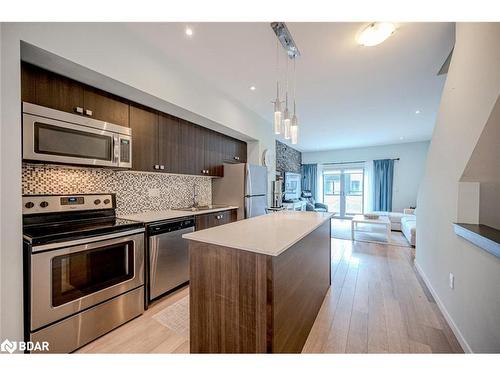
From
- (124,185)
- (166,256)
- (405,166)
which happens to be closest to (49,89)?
(124,185)

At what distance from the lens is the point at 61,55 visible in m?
1.54

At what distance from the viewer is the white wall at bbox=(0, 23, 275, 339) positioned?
129cm

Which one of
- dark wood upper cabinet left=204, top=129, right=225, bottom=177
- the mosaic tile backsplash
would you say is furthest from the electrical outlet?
dark wood upper cabinet left=204, top=129, right=225, bottom=177

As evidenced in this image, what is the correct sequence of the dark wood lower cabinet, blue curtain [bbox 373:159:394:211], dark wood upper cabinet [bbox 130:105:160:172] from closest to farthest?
dark wood upper cabinet [bbox 130:105:160:172] < the dark wood lower cabinet < blue curtain [bbox 373:159:394:211]

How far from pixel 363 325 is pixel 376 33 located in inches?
101

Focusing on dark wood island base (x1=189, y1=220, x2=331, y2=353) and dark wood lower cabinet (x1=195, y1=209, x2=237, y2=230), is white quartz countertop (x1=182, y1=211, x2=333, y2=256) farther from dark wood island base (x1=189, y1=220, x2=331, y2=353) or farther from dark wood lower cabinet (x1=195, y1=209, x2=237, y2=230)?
dark wood lower cabinet (x1=195, y1=209, x2=237, y2=230)

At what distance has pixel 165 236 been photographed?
2252 mm

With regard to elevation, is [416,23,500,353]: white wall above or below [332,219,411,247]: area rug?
above

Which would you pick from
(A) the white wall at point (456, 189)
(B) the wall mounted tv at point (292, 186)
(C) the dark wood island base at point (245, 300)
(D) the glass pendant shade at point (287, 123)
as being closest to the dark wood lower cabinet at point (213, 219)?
(C) the dark wood island base at point (245, 300)

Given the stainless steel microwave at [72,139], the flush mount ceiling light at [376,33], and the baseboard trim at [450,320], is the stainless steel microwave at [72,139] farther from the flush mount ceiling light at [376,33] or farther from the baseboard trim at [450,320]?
the baseboard trim at [450,320]

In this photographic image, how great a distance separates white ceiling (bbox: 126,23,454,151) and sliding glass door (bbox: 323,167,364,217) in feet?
12.7

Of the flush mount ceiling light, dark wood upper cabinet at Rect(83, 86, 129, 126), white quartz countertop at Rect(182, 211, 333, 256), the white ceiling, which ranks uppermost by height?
the white ceiling
